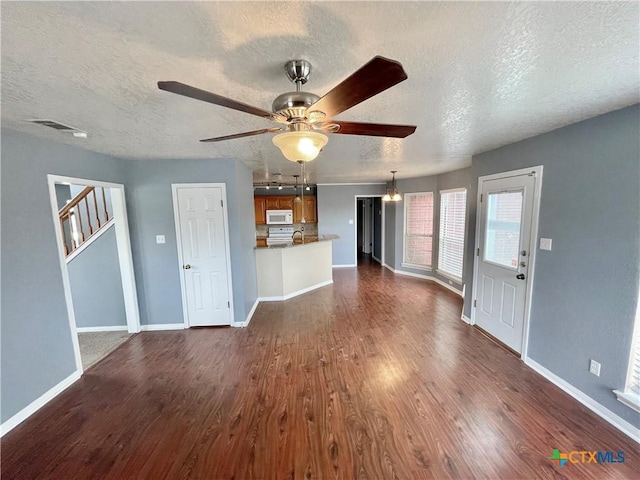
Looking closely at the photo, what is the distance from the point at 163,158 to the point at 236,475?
3.35 meters

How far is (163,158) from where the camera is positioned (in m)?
3.26

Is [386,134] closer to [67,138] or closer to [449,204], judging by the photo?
[67,138]

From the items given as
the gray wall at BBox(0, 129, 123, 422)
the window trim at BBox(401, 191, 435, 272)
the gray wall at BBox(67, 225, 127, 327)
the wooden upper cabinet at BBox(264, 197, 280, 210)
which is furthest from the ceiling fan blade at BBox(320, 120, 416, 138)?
the wooden upper cabinet at BBox(264, 197, 280, 210)

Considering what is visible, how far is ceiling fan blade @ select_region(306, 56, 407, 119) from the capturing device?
2.60 ft

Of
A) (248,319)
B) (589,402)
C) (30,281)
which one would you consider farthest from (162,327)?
(589,402)

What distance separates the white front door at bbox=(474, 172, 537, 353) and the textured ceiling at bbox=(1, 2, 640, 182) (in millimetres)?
894

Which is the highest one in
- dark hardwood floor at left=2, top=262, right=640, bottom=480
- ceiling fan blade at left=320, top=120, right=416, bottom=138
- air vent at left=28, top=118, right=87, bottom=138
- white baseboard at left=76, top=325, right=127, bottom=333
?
air vent at left=28, top=118, right=87, bottom=138

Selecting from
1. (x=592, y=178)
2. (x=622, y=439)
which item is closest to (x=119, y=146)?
(x=592, y=178)

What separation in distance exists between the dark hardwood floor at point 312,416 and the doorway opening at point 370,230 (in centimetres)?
453

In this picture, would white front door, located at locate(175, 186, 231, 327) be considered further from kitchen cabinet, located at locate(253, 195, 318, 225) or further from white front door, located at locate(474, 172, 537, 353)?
kitchen cabinet, located at locate(253, 195, 318, 225)

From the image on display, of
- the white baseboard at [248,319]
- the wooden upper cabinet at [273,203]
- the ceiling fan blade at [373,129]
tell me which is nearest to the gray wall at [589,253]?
the ceiling fan blade at [373,129]

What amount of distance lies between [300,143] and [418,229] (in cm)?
540

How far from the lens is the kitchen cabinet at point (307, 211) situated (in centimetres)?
722

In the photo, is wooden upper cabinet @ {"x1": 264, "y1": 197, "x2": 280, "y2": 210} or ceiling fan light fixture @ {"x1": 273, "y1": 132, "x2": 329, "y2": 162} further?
wooden upper cabinet @ {"x1": 264, "y1": 197, "x2": 280, "y2": 210}
